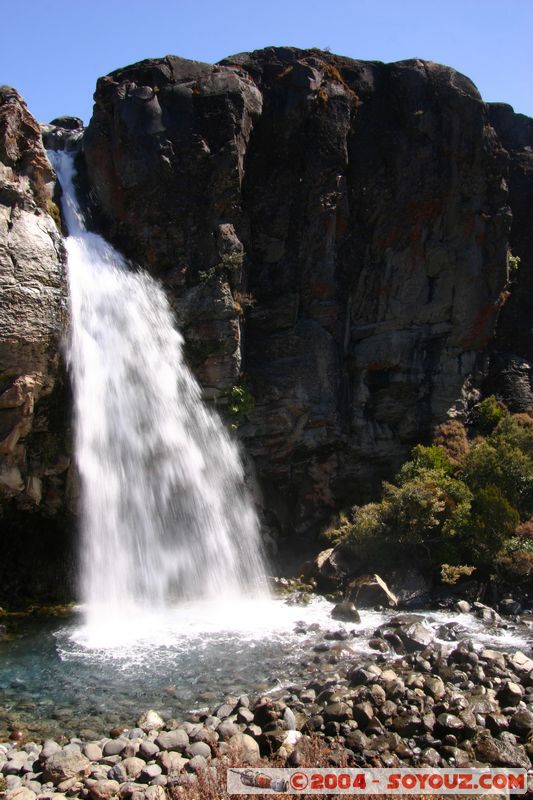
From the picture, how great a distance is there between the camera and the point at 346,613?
17.7 metres

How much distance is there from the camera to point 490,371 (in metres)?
30.2

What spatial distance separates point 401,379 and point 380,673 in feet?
54.0

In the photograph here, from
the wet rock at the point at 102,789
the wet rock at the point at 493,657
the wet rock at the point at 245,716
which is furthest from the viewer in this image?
the wet rock at the point at 493,657

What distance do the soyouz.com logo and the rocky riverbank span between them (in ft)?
1.00

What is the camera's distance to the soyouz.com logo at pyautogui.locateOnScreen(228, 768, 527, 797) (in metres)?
7.77

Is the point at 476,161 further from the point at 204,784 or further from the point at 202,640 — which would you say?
the point at 204,784

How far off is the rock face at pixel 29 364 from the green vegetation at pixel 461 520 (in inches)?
405

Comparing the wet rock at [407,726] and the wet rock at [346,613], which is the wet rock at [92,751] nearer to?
the wet rock at [407,726]

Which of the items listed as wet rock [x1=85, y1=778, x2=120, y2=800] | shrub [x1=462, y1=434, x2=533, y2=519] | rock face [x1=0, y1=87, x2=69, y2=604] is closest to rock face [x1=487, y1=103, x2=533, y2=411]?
shrub [x1=462, y1=434, x2=533, y2=519]

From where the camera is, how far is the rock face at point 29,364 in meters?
17.6

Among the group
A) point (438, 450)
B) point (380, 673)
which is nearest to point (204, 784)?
point (380, 673)

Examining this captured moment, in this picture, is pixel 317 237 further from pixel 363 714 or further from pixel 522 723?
pixel 522 723

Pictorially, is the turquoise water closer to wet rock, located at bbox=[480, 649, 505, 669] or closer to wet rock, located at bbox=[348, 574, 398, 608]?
wet rock, located at bbox=[348, 574, 398, 608]

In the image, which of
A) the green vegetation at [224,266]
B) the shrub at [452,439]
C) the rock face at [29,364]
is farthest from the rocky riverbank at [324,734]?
the green vegetation at [224,266]
